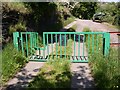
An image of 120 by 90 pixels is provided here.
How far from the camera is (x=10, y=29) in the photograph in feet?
31.2

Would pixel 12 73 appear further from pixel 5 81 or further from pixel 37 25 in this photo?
pixel 37 25

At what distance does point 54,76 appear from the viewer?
21.1 feet

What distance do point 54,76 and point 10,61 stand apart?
1.46m

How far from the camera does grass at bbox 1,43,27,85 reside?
21.4 feet

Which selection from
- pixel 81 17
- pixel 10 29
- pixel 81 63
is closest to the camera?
pixel 81 63

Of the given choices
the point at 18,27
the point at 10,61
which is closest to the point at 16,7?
the point at 18,27

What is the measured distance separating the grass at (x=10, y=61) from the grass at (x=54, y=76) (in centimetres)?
75

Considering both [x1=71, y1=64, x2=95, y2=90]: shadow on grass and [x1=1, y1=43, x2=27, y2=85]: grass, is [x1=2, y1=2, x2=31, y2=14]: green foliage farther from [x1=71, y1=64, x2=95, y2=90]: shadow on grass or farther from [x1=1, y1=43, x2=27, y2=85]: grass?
[x1=71, y1=64, x2=95, y2=90]: shadow on grass

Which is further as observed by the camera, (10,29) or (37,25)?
(37,25)

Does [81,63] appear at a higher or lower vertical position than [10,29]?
lower

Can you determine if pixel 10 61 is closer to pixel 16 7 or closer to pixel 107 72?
pixel 107 72

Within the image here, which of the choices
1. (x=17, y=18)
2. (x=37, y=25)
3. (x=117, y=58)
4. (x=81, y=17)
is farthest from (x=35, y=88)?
(x=81, y=17)

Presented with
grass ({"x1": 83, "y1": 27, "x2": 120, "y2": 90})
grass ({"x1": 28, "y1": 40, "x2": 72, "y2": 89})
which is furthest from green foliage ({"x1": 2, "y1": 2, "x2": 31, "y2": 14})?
grass ({"x1": 83, "y1": 27, "x2": 120, "y2": 90})

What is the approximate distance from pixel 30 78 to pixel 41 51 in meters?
3.36
